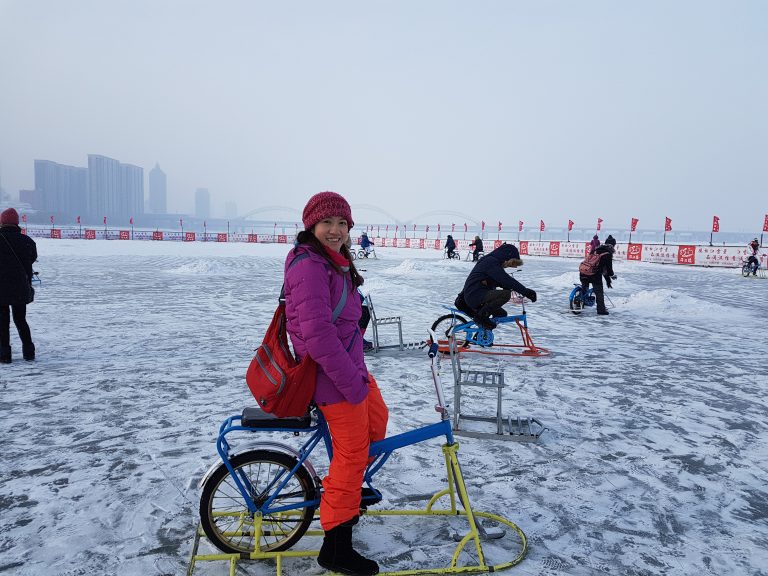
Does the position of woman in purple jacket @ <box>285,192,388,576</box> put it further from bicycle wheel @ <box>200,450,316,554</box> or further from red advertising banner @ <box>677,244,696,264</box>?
red advertising banner @ <box>677,244,696,264</box>

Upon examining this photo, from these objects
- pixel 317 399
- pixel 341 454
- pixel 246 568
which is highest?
pixel 317 399

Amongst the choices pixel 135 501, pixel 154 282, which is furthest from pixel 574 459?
pixel 154 282

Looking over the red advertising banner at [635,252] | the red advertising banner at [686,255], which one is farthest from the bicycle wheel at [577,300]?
the red advertising banner at [635,252]

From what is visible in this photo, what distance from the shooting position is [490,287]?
727 centimetres

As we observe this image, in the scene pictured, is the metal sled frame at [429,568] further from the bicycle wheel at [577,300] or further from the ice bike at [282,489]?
the bicycle wheel at [577,300]

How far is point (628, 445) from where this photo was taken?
4348mm

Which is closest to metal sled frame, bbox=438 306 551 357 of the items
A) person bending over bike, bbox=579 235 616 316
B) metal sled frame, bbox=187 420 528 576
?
person bending over bike, bbox=579 235 616 316

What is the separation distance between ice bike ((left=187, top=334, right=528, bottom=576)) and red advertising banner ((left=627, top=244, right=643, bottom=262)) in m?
33.4

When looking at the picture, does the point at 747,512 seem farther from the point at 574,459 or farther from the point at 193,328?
the point at 193,328

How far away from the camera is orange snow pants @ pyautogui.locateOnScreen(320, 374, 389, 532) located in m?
2.38

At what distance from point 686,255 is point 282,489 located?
3328cm

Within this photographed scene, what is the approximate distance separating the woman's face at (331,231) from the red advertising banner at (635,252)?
112ft

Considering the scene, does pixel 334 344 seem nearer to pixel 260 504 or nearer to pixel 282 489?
pixel 282 489

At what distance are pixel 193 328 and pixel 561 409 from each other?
6.63 m
